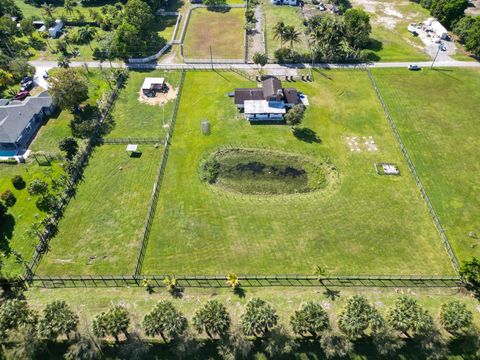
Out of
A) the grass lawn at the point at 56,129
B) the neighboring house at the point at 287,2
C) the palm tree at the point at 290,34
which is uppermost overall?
the palm tree at the point at 290,34

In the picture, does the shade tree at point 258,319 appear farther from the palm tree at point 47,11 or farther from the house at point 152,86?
the palm tree at point 47,11

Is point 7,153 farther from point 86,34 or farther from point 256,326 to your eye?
point 256,326

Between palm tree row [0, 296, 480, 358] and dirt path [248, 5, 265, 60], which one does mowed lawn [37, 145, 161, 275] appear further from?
dirt path [248, 5, 265, 60]

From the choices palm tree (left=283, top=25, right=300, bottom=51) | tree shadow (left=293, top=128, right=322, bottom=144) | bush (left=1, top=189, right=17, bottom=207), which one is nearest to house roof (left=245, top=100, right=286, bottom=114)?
tree shadow (left=293, top=128, right=322, bottom=144)

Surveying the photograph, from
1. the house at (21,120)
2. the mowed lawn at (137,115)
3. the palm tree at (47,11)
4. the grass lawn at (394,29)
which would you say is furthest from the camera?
the palm tree at (47,11)

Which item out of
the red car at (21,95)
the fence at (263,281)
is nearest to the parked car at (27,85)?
the red car at (21,95)

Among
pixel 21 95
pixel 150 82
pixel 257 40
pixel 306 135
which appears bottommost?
pixel 21 95

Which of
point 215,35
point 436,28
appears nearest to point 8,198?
point 215,35

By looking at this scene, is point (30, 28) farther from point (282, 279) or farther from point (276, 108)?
point (282, 279)
